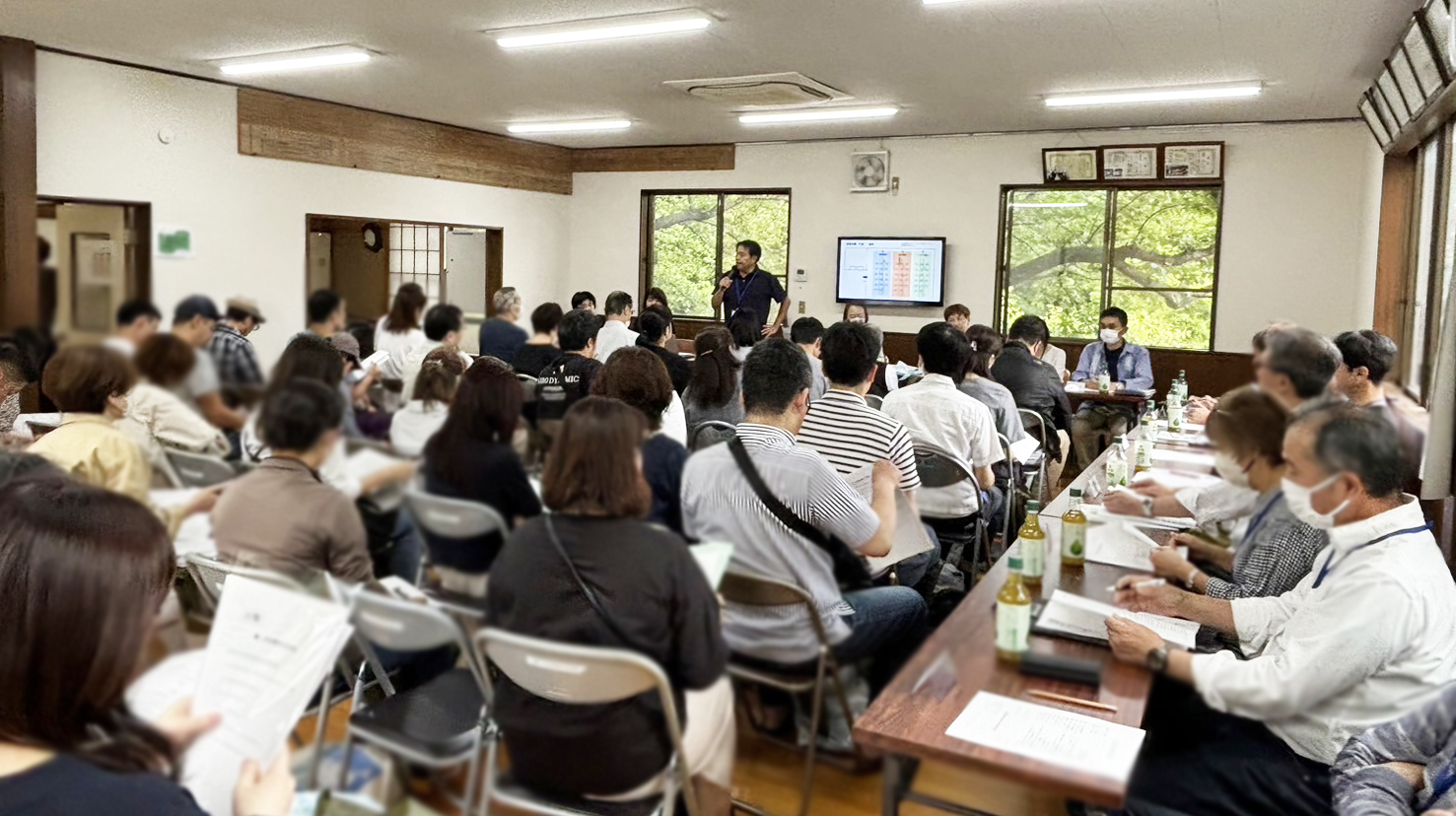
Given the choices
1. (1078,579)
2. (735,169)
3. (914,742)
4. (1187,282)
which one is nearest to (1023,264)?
(1187,282)

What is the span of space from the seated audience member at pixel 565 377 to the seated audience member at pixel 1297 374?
1.32 feet

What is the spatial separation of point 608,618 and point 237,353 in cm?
27

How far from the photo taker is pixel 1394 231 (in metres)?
1.51

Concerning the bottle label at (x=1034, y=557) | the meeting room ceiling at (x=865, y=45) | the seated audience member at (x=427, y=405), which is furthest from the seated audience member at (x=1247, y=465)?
the meeting room ceiling at (x=865, y=45)

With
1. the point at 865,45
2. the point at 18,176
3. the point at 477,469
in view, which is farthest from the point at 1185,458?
the point at 865,45

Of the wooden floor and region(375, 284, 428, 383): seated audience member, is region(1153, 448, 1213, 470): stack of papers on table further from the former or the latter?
region(375, 284, 428, 383): seated audience member

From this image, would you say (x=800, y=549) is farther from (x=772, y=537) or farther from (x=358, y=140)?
(x=358, y=140)

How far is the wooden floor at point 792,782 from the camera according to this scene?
24.7 inches

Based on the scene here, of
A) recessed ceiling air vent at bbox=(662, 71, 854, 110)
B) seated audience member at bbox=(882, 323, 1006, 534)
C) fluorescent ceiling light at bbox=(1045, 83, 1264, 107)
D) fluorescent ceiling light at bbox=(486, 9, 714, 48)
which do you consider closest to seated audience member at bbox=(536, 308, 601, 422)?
seated audience member at bbox=(882, 323, 1006, 534)

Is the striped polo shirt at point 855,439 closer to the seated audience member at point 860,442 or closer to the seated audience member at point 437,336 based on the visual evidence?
the seated audience member at point 860,442

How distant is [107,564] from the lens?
653 millimetres

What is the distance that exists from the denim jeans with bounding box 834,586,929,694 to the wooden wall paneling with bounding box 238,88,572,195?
0.56 metres

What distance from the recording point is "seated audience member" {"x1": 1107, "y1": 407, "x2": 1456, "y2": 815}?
555mm

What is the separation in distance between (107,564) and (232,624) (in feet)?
0.35
